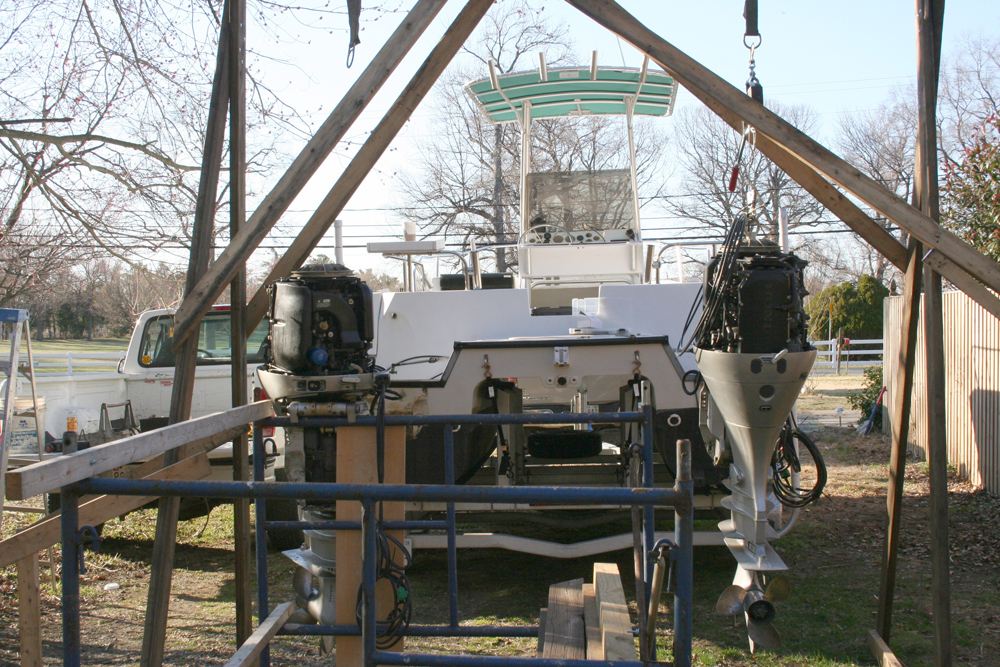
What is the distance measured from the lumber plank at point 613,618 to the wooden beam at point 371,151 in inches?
87.2

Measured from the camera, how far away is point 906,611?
16.5 feet

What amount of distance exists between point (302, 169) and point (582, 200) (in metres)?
4.61

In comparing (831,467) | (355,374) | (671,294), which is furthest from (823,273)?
(355,374)

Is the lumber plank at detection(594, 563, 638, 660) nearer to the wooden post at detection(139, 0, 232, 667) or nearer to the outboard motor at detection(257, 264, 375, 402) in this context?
the outboard motor at detection(257, 264, 375, 402)

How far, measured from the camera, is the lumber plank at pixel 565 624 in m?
3.31

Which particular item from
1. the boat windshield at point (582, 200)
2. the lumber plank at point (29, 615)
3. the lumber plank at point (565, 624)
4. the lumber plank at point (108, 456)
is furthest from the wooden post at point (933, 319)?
the lumber plank at point (29, 615)

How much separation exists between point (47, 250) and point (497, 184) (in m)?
20.3

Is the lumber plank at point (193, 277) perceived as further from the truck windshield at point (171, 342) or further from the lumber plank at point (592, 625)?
the truck windshield at point (171, 342)

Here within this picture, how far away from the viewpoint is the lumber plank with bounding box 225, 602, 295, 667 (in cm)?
282

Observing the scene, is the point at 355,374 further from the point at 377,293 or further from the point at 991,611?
the point at 991,611

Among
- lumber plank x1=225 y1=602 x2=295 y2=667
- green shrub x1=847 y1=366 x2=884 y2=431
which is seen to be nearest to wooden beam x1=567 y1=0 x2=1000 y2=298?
lumber plank x1=225 y1=602 x2=295 y2=667

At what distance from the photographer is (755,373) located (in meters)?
3.64

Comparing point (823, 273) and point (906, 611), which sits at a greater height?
point (823, 273)

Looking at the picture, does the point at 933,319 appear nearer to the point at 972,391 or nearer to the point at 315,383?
the point at 315,383
